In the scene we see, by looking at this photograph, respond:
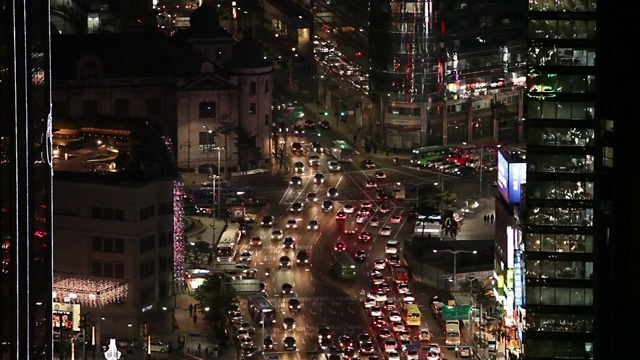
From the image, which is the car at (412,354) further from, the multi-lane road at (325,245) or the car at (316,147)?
the car at (316,147)

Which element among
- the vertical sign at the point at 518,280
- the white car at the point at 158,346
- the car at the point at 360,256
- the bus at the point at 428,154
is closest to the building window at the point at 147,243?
the white car at the point at 158,346

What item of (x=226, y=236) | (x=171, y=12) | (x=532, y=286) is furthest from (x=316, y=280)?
(x=171, y=12)

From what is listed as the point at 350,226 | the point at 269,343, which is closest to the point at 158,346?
the point at 269,343

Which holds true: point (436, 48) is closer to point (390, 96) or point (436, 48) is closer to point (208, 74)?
point (390, 96)

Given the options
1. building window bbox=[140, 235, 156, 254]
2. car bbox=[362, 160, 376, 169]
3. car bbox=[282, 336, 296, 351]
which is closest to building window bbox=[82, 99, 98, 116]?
car bbox=[362, 160, 376, 169]

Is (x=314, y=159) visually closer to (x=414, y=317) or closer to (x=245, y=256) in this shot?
(x=245, y=256)

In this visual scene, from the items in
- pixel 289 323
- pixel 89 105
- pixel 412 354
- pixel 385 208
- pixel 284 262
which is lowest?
pixel 412 354
